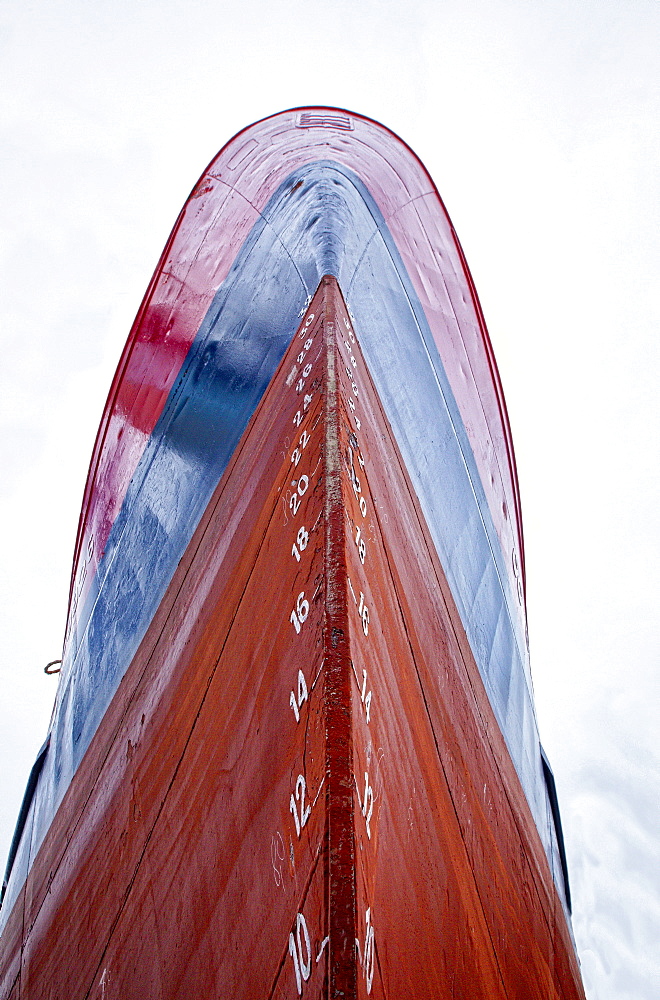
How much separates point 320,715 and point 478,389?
207 centimetres

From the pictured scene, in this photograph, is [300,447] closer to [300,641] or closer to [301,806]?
[300,641]

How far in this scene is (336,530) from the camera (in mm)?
1081

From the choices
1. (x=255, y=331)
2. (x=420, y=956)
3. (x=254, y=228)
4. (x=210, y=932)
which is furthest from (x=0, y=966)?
(x=254, y=228)

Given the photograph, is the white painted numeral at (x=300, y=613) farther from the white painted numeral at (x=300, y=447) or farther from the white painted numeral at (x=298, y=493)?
the white painted numeral at (x=300, y=447)

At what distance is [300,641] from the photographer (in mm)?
1037

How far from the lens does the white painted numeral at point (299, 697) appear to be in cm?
96

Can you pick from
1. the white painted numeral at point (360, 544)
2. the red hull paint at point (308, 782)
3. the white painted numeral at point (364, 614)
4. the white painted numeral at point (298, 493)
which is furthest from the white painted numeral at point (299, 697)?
the white painted numeral at point (298, 493)

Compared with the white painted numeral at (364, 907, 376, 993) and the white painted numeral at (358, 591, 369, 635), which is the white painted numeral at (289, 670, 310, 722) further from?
the white painted numeral at (364, 907, 376, 993)

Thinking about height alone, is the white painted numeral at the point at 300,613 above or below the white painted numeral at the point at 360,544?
below

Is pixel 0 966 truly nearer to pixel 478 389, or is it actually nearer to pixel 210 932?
pixel 210 932

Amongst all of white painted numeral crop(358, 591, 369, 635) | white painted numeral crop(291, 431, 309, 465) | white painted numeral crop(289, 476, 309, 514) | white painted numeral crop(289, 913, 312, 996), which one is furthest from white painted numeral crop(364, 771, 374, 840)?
white painted numeral crop(291, 431, 309, 465)

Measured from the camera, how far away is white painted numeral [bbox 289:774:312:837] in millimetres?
846

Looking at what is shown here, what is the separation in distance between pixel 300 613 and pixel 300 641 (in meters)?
0.05

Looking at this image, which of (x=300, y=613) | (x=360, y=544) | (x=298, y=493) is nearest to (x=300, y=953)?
(x=300, y=613)
